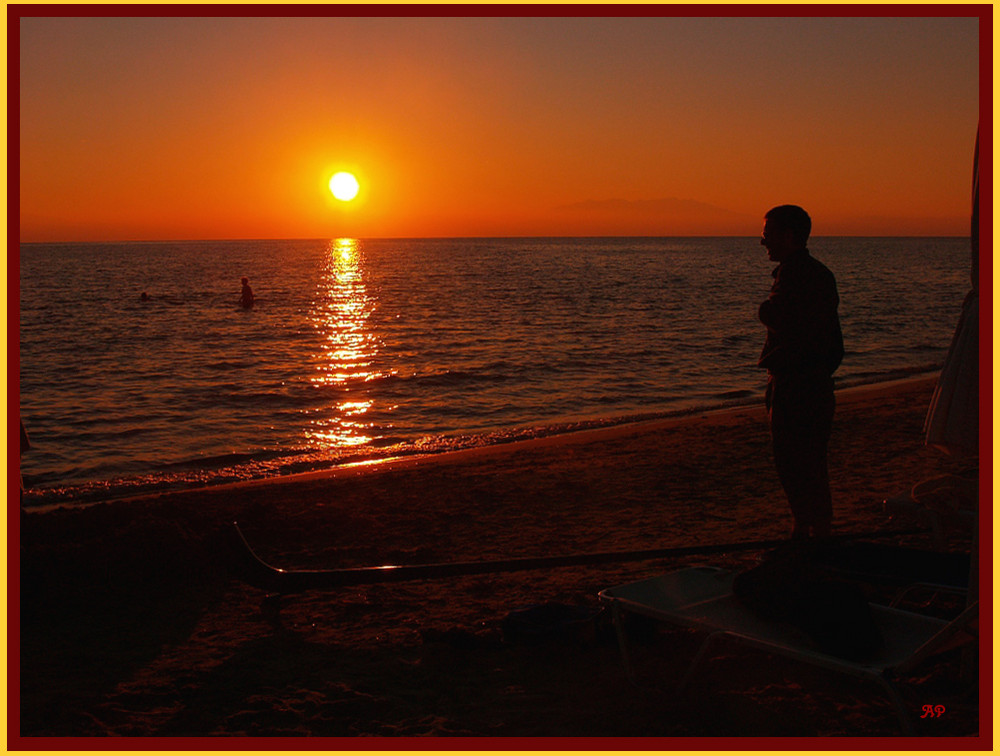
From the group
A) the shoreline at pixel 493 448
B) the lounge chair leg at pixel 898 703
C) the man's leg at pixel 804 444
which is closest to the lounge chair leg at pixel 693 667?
the lounge chair leg at pixel 898 703

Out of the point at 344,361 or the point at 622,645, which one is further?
the point at 344,361

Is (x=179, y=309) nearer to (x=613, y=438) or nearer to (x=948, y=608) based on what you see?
(x=613, y=438)

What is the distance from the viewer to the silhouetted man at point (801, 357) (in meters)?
4.54

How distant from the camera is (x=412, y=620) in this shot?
185 inches

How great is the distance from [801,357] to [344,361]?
17409 millimetres

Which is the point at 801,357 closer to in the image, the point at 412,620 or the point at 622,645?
the point at 622,645

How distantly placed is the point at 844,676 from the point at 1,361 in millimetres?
3859

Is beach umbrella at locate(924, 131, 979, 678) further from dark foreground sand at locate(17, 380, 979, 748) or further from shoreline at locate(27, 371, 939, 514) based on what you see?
shoreline at locate(27, 371, 939, 514)

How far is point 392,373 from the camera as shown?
18.7 m

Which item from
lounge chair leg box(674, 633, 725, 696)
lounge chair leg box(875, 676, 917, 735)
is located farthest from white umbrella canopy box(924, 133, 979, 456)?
lounge chair leg box(674, 633, 725, 696)

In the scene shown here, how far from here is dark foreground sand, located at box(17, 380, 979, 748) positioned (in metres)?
3.58

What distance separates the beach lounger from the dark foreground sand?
0.29 meters

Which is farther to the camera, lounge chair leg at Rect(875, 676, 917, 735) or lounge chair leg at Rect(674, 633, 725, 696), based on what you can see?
lounge chair leg at Rect(674, 633, 725, 696)

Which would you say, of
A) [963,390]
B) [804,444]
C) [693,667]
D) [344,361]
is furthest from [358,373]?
[963,390]
